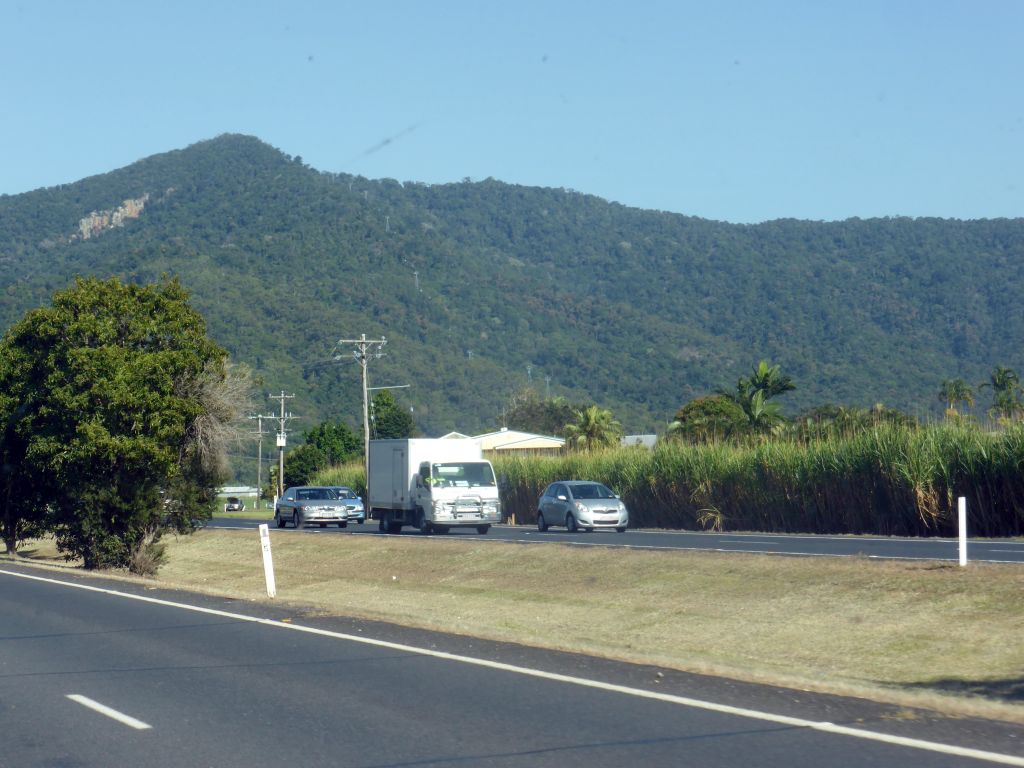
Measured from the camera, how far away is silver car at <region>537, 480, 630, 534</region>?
36.4 meters

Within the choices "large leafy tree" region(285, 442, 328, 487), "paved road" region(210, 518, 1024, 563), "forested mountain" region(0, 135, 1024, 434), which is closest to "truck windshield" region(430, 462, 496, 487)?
"paved road" region(210, 518, 1024, 563)

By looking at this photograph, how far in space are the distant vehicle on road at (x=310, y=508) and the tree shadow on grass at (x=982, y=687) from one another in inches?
1499

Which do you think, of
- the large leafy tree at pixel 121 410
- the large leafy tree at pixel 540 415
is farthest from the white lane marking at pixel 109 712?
the large leafy tree at pixel 540 415

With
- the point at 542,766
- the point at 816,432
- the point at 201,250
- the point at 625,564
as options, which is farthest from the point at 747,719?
the point at 201,250

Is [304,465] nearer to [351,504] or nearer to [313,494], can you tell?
[313,494]

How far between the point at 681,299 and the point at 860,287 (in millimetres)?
22307

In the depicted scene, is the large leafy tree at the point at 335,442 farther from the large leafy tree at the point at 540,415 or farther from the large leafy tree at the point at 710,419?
the large leafy tree at the point at 540,415

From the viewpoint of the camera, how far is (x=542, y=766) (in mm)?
7555

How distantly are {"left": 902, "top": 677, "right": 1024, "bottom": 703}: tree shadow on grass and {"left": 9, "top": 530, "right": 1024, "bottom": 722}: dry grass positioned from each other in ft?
0.07

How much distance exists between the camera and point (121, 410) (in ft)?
88.7

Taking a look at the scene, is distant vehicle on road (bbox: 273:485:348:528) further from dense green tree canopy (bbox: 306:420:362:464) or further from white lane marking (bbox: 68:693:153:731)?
white lane marking (bbox: 68:693:153:731)

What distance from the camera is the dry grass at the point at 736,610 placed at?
12.6 metres

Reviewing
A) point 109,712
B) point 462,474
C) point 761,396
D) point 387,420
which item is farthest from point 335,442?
point 109,712

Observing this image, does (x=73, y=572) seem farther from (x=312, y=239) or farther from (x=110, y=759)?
(x=312, y=239)
